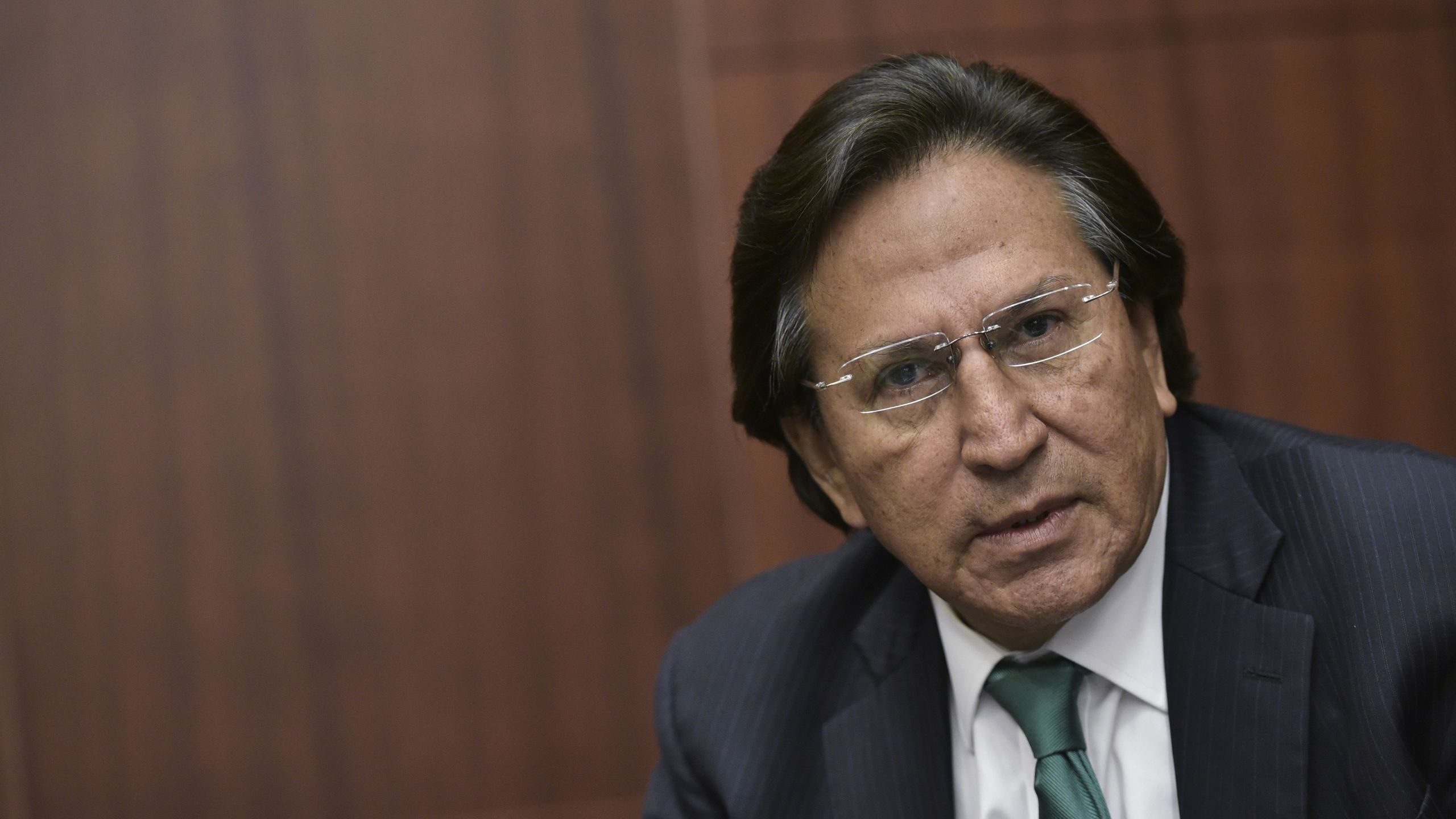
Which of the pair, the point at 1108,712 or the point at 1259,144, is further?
the point at 1259,144

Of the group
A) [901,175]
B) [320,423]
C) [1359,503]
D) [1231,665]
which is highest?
[901,175]

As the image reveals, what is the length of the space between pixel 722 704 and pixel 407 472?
0.96 meters

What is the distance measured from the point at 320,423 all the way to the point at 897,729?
1.30 meters

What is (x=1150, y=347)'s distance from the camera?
1.46 meters

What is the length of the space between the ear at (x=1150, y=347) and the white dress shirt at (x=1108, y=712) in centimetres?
11

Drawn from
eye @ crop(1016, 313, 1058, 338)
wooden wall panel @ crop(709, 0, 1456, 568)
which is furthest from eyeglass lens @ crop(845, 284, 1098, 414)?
wooden wall panel @ crop(709, 0, 1456, 568)

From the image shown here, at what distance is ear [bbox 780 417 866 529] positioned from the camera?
157 cm

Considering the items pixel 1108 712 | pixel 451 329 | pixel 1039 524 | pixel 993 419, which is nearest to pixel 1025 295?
pixel 993 419

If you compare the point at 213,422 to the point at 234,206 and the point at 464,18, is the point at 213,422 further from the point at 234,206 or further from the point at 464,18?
the point at 464,18

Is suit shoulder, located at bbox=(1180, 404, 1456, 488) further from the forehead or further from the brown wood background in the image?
the brown wood background

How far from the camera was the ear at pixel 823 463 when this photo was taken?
1565mm

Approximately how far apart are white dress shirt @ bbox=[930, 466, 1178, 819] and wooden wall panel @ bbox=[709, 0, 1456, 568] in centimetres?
87

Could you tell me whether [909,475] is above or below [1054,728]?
above

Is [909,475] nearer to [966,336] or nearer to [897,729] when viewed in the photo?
[966,336]
